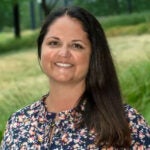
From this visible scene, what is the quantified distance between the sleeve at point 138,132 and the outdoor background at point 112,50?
18.3 inches

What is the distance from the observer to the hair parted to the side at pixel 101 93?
2436 millimetres

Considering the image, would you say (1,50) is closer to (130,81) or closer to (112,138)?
(130,81)

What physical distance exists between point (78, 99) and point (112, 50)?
2.45 feet

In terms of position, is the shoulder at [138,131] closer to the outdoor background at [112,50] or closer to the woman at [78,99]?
the woman at [78,99]

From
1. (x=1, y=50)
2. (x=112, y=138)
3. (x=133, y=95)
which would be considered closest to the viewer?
(x=112, y=138)

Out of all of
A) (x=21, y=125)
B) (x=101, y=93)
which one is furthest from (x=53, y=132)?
(x=101, y=93)

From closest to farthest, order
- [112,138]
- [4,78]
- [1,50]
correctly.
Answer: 1. [112,138]
2. [4,78]
3. [1,50]

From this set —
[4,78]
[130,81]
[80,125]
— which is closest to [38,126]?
[80,125]

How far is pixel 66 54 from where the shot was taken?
8.02ft

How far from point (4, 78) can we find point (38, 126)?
811cm

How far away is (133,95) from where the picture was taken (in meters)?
5.21

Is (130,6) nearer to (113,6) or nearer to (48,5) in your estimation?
(113,6)

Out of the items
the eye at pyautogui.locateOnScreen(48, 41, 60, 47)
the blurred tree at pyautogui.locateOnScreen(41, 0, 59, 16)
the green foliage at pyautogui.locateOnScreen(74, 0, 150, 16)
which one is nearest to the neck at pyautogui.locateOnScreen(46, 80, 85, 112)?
the eye at pyautogui.locateOnScreen(48, 41, 60, 47)

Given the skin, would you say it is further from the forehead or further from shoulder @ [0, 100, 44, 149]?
shoulder @ [0, 100, 44, 149]
